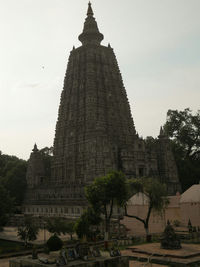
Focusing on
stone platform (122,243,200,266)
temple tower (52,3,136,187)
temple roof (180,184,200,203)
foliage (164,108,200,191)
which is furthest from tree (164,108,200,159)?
stone platform (122,243,200,266)

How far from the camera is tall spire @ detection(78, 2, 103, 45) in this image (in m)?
67.4

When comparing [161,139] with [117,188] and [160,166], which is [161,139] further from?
[117,188]

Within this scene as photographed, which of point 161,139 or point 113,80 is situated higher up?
point 113,80

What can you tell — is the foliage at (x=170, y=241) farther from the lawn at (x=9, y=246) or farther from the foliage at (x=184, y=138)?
the foliage at (x=184, y=138)

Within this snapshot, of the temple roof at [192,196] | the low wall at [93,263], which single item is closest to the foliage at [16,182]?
the temple roof at [192,196]

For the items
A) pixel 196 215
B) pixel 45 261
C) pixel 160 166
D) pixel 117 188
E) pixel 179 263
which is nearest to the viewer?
pixel 45 261

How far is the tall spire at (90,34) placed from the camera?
67.4 m

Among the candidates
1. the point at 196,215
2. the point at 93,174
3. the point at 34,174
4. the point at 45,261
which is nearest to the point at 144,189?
the point at 196,215

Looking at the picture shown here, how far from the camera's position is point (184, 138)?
71.1 m

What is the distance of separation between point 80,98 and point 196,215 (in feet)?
108

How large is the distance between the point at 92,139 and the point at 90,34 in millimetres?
25871

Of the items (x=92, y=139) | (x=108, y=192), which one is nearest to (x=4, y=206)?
(x=108, y=192)

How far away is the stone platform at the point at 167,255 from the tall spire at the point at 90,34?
169 ft

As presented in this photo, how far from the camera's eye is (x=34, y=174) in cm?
6256
